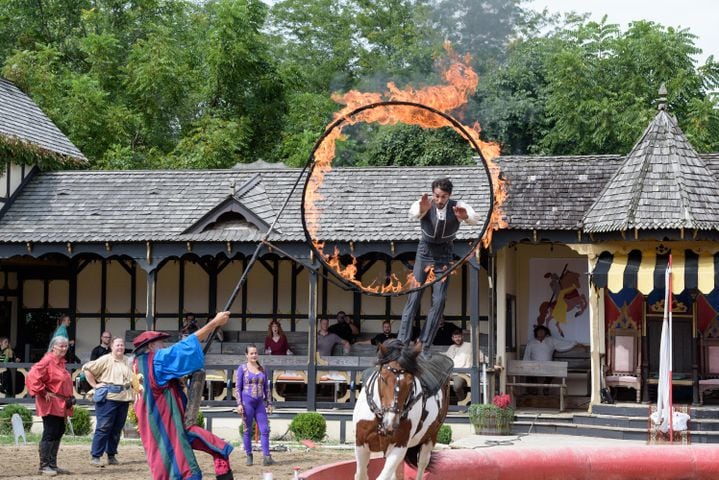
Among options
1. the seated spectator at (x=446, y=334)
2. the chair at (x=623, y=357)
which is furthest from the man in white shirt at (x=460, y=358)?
the chair at (x=623, y=357)

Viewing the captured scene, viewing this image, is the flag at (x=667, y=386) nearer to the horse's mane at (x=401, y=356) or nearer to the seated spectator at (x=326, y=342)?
the seated spectator at (x=326, y=342)

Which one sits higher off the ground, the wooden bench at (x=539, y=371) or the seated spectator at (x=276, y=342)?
the seated spectator at (x=276, y=342)

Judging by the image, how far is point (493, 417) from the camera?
2155 centimetres

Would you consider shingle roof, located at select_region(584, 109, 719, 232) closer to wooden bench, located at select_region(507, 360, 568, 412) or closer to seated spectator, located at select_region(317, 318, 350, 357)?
wooden bench, located at select_region(507, 360, 568, 412)

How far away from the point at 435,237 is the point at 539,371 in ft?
35.0

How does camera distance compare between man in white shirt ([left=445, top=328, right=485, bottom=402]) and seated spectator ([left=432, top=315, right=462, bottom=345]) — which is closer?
man in white shirt ([left=445, top=328, right=485, bottom=402])

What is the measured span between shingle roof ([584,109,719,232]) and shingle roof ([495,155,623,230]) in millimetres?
524

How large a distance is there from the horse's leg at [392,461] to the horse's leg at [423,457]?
0.82 meters

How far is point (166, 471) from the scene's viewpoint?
36.8 ft

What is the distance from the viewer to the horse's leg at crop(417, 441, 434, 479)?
13.1 m

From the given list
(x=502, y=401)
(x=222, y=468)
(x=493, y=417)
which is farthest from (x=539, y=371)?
(x=222, y=468)

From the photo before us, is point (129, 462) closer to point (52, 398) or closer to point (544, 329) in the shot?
Result: point (52, 398)

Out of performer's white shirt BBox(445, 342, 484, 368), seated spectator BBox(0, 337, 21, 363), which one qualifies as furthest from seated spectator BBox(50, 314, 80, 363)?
performer's white shirt BBox(445, 342, 484, 368)

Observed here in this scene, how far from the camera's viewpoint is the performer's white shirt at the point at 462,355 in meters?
23.2
